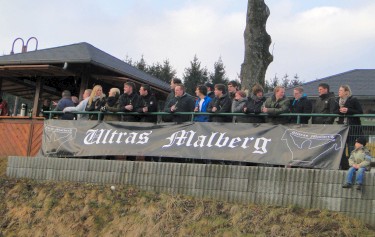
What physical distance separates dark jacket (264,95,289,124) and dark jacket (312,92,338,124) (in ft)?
1.85

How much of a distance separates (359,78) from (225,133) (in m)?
18.0

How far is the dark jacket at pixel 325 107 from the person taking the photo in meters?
10.2

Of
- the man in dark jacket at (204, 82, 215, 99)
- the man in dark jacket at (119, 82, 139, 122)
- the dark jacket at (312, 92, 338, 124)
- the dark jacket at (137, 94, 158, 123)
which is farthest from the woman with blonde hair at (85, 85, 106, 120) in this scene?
the dark jacket at (312, 92, 338, 124)

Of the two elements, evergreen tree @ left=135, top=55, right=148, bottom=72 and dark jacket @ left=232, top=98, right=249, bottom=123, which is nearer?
dark jacket @ left=232, top=98, right=249, bottom=123

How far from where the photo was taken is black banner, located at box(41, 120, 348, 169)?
983 cm

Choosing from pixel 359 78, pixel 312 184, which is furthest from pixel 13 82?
pixel 359 78

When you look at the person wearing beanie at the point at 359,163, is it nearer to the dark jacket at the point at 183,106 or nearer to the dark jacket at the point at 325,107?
the dark jacket at the point at 325,107

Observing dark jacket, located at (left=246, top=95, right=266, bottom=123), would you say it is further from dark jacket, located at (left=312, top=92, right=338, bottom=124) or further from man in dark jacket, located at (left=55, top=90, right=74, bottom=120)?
man in dark jacket, located at (left=55, top=90, right=74, bottom=120)

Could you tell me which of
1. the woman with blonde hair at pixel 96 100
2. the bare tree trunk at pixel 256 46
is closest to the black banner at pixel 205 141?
the woman with blonde hair at pixel 96 100

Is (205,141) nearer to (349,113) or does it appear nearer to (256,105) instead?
(256,105)

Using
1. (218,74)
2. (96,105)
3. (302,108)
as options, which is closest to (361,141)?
(302,108)

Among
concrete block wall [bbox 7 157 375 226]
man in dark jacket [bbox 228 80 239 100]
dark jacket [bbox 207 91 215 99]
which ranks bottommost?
concrete block wall [bbox 7 157 375 226]

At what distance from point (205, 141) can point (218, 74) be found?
4465 cm

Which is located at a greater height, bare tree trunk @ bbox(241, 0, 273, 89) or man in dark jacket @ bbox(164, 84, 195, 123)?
bare tree trunk @ bbox(241, 0, 273, 89)
